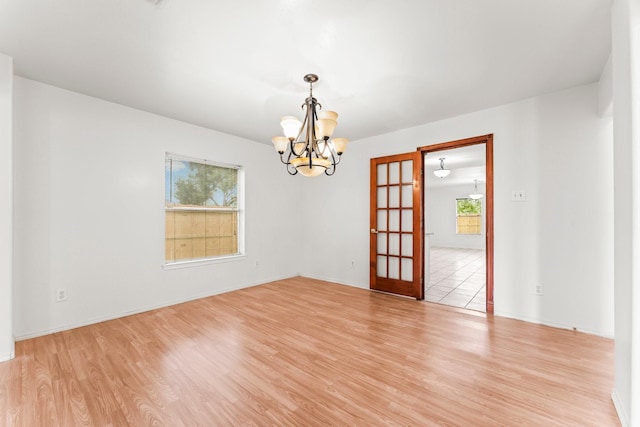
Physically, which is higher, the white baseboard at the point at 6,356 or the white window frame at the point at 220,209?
the white window frame at the point at 220,209

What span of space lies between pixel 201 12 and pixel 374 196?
129 inches

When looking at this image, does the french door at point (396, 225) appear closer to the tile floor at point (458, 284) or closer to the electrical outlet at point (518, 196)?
the tile floor at point (458, 284)

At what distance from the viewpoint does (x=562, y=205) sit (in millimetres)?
2857

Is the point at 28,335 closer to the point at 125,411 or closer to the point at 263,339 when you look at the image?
the point at 125,411

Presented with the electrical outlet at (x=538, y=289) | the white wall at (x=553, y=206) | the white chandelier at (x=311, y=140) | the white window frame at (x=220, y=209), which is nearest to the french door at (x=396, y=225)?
the white wall at (x=553, y=206)

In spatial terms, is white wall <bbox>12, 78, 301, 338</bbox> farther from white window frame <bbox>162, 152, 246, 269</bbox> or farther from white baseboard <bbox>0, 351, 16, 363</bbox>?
white baseboard <bbox>0, 351, 16, 363</bbox>

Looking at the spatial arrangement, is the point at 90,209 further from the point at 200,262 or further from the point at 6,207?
the point at 200,262

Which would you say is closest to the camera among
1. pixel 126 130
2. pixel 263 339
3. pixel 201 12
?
pixel 201 12

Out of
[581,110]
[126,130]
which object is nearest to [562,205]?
[581,110]

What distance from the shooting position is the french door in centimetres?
392

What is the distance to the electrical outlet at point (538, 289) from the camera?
9.74 feet

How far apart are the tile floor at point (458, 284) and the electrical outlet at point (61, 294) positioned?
4.41 metres

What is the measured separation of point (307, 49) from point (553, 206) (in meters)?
3.03

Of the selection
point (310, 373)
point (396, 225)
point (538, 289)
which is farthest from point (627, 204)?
point (396, 225)
